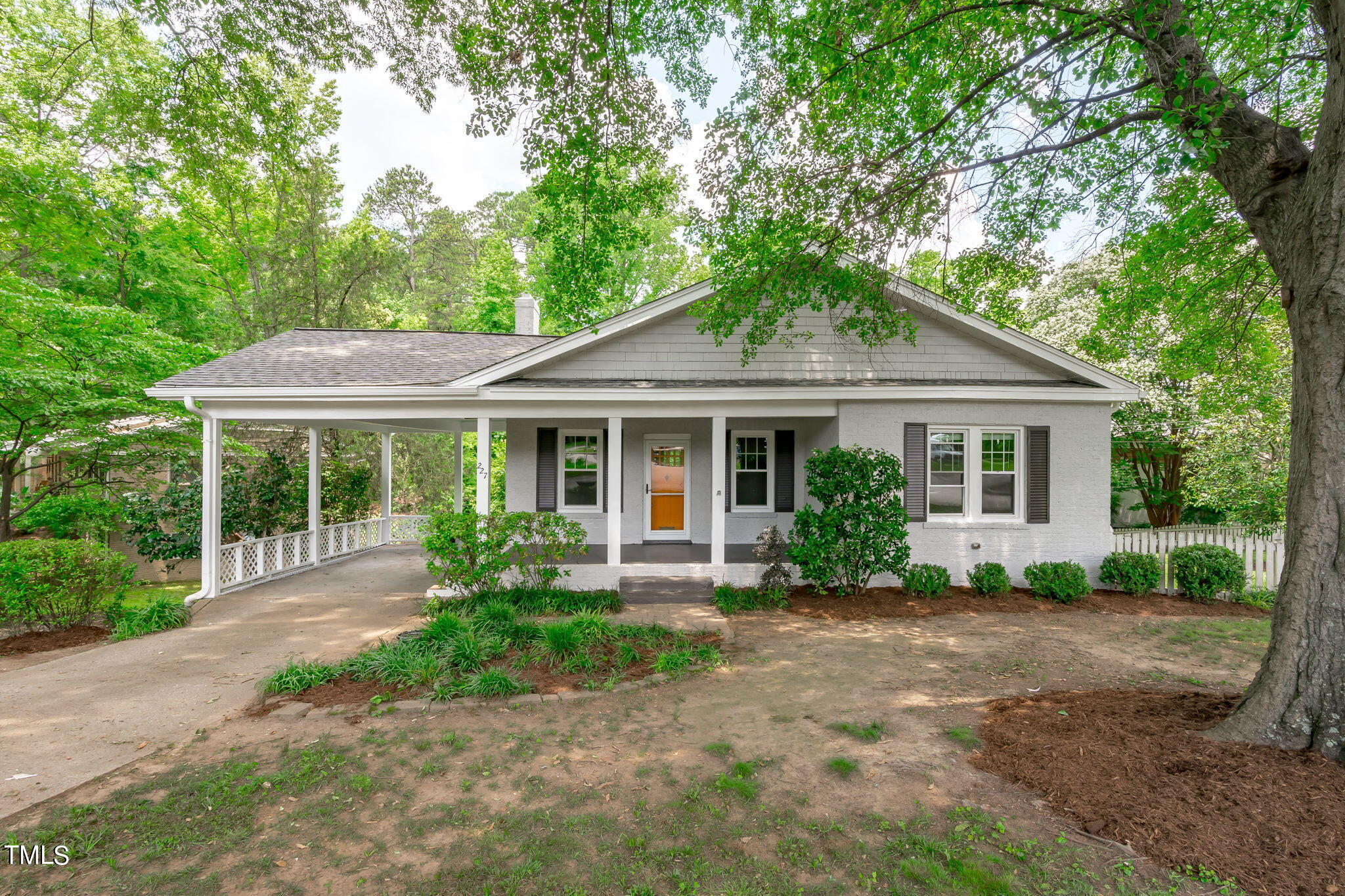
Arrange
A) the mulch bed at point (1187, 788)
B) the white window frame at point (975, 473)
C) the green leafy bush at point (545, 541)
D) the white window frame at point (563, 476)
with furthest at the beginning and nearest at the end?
the white window frame at point (563, 476) → the white window frame at point (975, 473) → the green leafy bush at point (545, 541) → the mulch bed at point (1187, 788)

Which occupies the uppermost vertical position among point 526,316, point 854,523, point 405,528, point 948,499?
point 526,316

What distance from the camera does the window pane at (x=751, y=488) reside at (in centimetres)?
1062

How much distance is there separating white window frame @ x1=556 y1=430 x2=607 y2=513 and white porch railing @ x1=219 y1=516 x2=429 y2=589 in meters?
2.43

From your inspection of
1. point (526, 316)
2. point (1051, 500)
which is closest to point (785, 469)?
point (1051, 500)

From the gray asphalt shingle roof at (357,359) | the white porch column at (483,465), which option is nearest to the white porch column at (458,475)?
the gray asphalt shingle roof at (357,359)

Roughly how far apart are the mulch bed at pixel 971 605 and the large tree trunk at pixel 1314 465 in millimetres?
4227

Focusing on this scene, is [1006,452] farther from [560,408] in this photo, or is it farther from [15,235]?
[15,235]

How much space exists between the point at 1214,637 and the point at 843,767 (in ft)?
20.8

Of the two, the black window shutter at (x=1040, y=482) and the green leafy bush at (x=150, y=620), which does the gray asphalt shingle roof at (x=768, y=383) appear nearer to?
the black window shutter at (x=1040, y=482)

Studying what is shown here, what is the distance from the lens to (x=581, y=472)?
10.4 metres

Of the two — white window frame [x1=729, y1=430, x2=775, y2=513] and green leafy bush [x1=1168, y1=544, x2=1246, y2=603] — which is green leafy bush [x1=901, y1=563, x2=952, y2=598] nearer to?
white window frame [x1=729, y1=430, x2=775, y2=513]

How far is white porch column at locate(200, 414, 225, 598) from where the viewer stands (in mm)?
8477

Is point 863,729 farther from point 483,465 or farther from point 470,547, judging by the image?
point 483,465

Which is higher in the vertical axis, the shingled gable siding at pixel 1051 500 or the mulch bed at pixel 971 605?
the shingled gable siding at pixel 1051 500
